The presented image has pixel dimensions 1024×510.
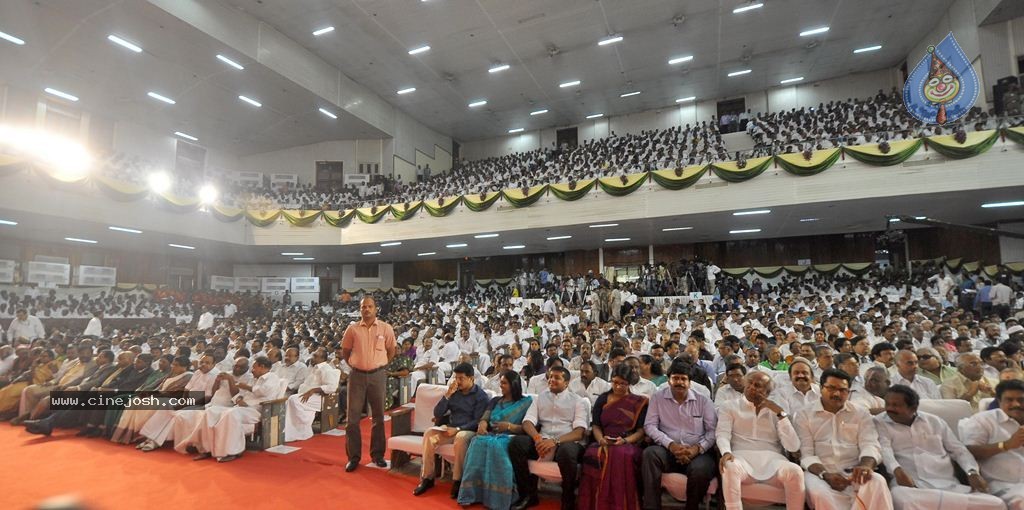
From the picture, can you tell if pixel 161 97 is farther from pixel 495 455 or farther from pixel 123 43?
pixel 495 455

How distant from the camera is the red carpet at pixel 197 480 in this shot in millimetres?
3662

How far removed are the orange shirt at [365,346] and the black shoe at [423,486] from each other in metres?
1.07

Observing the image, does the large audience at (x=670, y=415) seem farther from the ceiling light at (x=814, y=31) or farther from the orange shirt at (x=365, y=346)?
the ceiling light at (x=814, y=31)

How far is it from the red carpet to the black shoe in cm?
5

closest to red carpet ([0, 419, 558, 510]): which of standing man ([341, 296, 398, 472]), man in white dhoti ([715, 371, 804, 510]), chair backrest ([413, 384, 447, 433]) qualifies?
standing man ([341, 296, 398, 472])

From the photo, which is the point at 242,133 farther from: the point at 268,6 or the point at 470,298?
the point at 470,298

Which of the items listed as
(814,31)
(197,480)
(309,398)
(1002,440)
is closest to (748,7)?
(814,31)

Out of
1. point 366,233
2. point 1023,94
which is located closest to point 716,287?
point 1023,94

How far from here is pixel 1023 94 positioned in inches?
406

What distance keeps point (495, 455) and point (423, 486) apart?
667mm

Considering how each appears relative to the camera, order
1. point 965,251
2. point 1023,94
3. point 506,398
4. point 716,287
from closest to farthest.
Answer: point 506,398
point 1023,94
point 965,251
point 716,287

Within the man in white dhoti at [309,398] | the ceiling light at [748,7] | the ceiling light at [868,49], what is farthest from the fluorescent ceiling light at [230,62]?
the ceiling light at [868,49]

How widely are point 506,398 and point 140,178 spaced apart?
13.8 meters

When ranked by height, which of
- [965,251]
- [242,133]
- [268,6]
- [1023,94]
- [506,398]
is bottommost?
[506,398]
